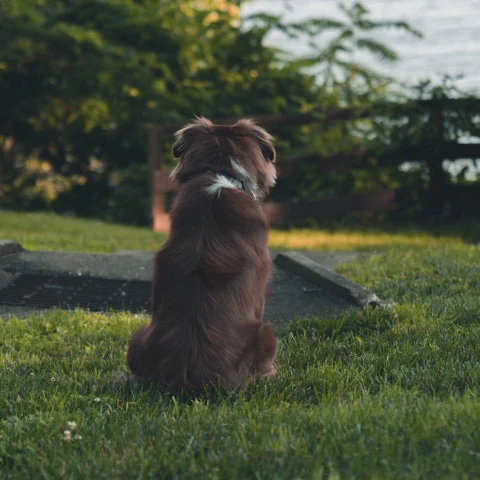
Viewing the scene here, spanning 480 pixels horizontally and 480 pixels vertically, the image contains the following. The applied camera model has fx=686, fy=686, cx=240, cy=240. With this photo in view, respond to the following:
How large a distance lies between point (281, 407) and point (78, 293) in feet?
10.3

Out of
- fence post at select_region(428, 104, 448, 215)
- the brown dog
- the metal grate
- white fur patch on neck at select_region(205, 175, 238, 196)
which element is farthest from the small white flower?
fence post at select_region(428, 104, 448, 215)

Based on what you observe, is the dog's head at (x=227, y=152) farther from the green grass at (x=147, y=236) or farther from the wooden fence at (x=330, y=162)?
the wooden fence at (x=330, y=162)

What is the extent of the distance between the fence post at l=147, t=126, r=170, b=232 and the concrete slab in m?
3.37

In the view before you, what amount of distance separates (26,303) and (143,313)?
3.37ft

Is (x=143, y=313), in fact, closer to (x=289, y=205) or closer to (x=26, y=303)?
(x=26, y=303)

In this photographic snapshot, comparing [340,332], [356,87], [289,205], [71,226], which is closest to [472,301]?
[340,332]

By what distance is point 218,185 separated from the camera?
353 centimetres

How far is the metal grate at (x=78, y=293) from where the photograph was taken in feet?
18.2

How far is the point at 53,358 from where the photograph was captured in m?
4.21

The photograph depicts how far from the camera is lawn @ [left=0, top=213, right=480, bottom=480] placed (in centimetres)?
261

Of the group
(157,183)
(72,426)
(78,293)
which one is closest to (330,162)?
(157,183)

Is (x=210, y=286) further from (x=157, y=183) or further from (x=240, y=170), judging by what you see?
(x=157, y=183)

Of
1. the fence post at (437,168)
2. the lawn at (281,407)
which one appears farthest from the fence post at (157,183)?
the lawn at (281,407)

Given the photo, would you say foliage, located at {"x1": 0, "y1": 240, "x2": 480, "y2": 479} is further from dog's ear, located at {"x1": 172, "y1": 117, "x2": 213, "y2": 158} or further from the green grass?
the green grass
